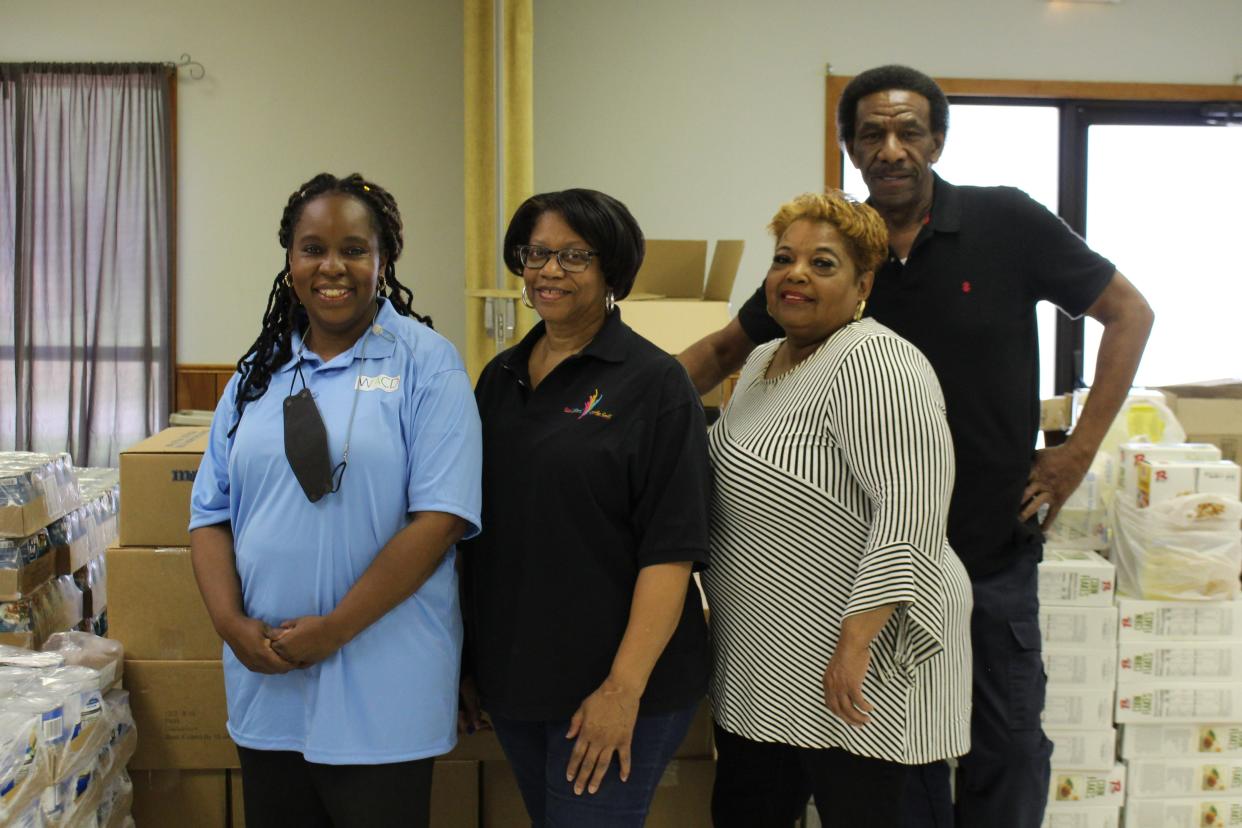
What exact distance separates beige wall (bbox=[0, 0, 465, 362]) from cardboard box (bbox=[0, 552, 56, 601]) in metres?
2.69

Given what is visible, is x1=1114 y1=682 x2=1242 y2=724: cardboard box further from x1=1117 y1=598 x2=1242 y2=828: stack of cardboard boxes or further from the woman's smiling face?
the woman's smiling face

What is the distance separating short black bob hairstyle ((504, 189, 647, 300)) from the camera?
4.68ft

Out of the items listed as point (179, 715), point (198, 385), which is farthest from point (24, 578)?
point (198, 385)

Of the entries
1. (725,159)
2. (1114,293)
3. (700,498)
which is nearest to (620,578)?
(700,498)

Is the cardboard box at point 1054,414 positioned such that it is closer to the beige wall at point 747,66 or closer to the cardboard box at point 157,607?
the beige wall at point 747,66

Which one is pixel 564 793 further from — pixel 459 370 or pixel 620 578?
pixel 459 370

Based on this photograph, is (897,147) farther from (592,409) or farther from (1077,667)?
(1077,667)

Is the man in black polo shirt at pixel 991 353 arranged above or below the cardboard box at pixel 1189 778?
above

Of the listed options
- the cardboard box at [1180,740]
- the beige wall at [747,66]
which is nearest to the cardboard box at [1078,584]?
the cardboard box at [1180,740]

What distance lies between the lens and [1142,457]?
93.2 inches

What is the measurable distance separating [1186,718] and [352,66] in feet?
13.0

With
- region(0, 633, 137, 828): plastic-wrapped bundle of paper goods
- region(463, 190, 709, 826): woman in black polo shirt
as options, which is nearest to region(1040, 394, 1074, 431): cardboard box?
region(463, 190, 709, 826): woman in black polo shirt

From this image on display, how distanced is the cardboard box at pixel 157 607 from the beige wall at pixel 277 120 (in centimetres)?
284

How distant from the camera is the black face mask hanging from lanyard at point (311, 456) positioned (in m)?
1.34
